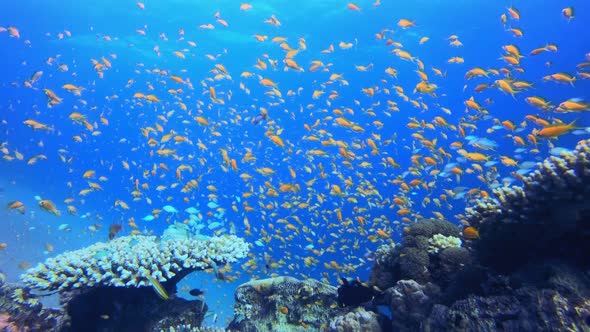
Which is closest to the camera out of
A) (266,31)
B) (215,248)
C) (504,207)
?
(504,207)

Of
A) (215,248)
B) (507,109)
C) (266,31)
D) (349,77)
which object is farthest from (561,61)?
(215,248)

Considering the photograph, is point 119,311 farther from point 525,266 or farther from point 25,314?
point 525,266

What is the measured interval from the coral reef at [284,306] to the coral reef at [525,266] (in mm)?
1929

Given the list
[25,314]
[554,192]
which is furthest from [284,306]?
[554,192]

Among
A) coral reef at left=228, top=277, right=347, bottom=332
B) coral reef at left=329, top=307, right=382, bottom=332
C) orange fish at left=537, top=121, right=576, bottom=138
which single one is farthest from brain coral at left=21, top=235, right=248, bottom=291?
orange fish at left=537, top=121, right=576, bottom=138

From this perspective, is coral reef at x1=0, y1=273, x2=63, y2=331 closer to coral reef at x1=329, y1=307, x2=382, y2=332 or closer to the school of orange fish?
coral reef at x1=329, y1=307, x2=382, y2=332

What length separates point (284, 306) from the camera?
6551 mm

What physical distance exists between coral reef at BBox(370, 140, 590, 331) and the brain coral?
3.13 metres

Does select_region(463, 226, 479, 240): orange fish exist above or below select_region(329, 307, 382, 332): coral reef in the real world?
above

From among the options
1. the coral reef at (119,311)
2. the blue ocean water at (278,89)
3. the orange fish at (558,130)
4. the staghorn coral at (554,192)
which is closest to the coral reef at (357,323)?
the staghorn coral at (554,192)

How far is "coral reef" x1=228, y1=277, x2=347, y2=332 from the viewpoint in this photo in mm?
6414

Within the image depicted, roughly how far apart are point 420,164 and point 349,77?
2749cm

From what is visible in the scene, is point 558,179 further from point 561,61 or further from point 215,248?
point 561,61

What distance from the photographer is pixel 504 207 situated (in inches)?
161
